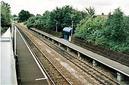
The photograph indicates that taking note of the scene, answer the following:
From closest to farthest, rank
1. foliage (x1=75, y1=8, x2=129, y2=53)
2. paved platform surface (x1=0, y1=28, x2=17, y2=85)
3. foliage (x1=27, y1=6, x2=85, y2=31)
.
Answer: paved platform surface (x1=0, y1=28, x2=17, y2=85)
foliage (x1=75, y1=8, x2=129, y2=53)
foliage (x1=27, y1=6, x2=85, y2=31)

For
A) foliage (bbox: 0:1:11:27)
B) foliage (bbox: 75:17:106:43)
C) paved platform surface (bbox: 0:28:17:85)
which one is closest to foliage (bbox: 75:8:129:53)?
foliage (bbox: 75:17:106:43)

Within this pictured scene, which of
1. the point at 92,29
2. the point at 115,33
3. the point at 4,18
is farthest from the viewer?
the point at 4,18

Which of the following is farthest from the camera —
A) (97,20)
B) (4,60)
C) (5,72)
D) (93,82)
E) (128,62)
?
(97,20)

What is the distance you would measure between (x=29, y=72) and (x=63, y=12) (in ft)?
145

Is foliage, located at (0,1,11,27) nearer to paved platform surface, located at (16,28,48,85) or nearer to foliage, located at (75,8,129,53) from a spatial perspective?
foliage, located at (75,8,129,53)

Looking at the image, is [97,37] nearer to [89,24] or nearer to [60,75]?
[89,24]

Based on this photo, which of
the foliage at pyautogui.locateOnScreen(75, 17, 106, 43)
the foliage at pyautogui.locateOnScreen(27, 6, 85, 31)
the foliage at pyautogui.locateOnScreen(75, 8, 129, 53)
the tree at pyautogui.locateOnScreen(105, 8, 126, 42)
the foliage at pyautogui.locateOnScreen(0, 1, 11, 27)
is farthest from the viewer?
the foliage at pyautogui.locateOnScreen(0, 1, 11, 27)

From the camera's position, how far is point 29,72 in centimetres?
2112

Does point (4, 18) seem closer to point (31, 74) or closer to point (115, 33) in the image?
point (115, 33)

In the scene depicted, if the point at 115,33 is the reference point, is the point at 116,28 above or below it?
above

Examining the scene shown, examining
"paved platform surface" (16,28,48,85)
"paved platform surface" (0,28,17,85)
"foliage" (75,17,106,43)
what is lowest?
"paved platform surface" (16,28,48,85)

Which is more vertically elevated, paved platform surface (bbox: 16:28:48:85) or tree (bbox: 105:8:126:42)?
tree (bbox: 105:8:126:42)

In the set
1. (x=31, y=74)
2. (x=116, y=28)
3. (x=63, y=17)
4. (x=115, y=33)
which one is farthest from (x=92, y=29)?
(x=63, y=17)

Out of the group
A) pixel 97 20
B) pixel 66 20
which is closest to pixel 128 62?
pixel 97 20
